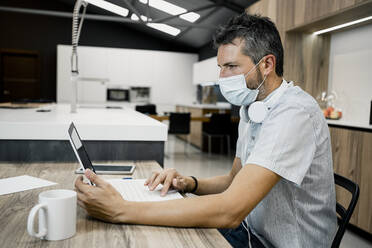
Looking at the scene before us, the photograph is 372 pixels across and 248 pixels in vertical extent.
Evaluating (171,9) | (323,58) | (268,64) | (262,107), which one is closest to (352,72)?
(323,58)

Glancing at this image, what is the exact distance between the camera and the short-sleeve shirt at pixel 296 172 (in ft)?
3.02

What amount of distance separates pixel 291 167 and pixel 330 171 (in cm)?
22

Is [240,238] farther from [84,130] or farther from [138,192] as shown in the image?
[84,130]

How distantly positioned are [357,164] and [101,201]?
2.43m

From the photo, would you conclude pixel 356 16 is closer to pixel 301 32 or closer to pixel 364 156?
pixel 301 32

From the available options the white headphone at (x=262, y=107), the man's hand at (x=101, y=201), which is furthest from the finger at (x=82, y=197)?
the white headphone at (x=262, y=107)

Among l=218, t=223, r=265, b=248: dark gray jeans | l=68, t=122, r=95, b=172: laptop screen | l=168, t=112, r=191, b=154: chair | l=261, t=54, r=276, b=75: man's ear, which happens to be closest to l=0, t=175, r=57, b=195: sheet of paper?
l=68, t=122, r=95, b=172: laptop screen

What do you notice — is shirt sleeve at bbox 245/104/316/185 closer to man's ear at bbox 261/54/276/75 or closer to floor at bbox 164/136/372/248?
man's ear at bbox 261/54/276/75

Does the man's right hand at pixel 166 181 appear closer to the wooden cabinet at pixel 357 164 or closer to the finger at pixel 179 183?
the finger at pixel 179 183

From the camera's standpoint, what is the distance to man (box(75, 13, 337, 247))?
0.82 metres

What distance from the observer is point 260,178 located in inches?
35.1

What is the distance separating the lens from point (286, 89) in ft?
3.65

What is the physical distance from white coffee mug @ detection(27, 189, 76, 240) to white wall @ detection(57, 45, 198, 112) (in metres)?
7.99

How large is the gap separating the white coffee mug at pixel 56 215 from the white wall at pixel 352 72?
2966 mm
